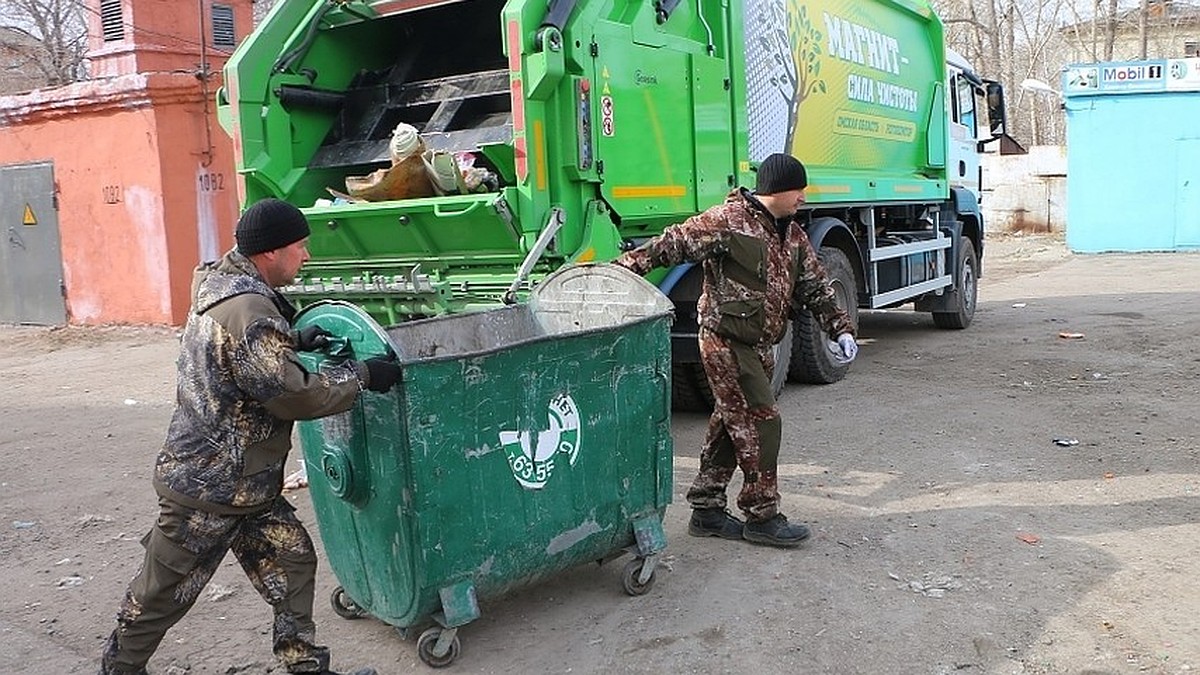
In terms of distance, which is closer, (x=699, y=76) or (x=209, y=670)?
(x=209, y=670)

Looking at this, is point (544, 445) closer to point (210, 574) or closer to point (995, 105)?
point (210, 574)

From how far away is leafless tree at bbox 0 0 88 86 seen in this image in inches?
647

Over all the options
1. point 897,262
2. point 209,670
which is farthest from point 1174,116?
point 209,670

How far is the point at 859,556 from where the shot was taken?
4.06 meters

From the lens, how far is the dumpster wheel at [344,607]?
12.0ft

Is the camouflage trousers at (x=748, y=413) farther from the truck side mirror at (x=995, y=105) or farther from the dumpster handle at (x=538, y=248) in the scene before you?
the truck side mirror at (x=995, y=105)

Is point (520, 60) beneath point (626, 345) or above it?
above

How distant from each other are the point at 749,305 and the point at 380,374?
170cm

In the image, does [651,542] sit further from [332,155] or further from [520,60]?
[332,155]

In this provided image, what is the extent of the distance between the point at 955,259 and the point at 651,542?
6739 mm

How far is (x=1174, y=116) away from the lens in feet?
58.8

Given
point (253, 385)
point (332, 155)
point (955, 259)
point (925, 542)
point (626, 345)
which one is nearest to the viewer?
point (253, 385)

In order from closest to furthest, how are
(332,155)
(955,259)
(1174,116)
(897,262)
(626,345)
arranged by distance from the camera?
(626,345)
(332,155)
(897,262)
(955,259)
(1174,116)

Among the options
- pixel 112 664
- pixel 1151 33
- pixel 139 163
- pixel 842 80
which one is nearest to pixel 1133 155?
pixel 842 80
